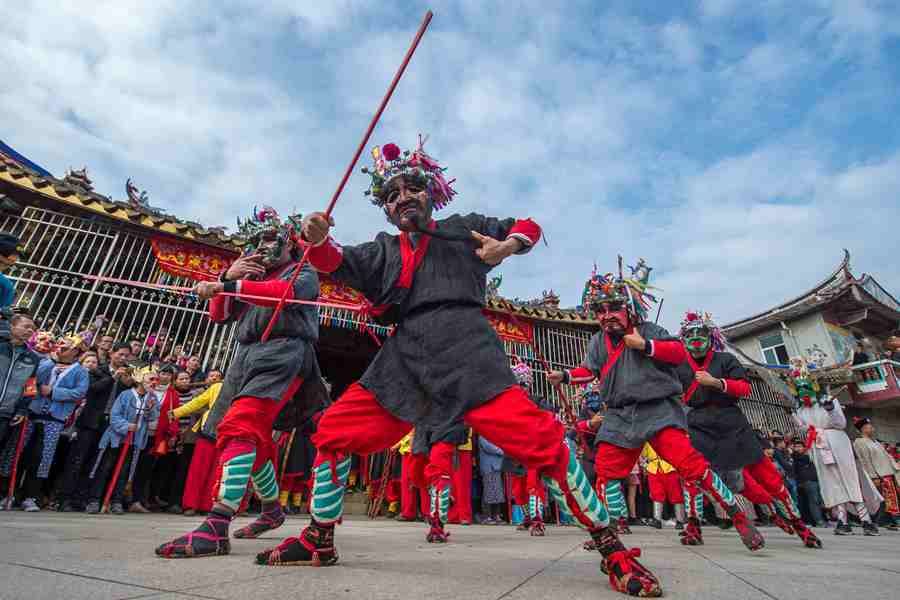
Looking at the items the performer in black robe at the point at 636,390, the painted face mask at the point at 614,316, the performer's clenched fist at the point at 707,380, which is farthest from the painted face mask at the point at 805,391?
the painted face mask at the point at 614,316

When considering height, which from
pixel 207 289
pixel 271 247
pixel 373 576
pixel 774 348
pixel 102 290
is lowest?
pixel 373 576

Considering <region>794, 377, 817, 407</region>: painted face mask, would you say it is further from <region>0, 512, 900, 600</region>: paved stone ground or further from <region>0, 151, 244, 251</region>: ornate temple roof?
<region>0, 151, 244, 251</region>: ornate temple roof

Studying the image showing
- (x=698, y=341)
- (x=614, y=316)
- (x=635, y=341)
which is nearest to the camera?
(x=635, y=341)

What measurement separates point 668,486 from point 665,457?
14.5ft

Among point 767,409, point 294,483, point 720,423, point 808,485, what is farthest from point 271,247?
point 767,409

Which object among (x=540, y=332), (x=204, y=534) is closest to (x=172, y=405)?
(x=204, y=534)

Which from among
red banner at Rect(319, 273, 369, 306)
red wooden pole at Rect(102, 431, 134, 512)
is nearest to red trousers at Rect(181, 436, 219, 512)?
red wooden pole at Rect(102, 431, 134, 512)

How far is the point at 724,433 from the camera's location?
455cm

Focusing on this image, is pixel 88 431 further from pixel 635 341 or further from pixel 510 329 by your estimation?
pixel 510 329

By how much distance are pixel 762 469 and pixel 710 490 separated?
145 centimetres

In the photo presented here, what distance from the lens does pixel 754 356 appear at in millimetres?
23906

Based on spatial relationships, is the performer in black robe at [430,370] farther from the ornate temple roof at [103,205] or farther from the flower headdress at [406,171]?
the ornate temple roof at [103,205]

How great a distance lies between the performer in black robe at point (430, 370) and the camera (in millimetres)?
2010

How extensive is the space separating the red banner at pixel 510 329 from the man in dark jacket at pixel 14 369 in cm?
882
